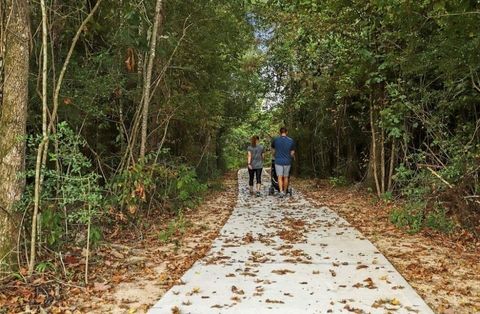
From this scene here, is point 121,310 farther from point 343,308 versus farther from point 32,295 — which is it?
point 343,308

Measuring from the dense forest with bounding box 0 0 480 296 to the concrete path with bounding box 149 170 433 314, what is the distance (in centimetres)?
139

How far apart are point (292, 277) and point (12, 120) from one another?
3563mm

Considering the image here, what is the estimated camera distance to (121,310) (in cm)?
448

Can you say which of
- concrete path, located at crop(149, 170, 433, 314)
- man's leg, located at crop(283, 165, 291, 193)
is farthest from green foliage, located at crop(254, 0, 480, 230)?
man's leg, located at crop(283, 165, 291, 193)

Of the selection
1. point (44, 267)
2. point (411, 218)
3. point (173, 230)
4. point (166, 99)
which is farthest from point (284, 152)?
point (44, 267)

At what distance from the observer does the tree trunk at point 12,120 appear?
201 inches

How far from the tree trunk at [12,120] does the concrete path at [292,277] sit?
195 cm

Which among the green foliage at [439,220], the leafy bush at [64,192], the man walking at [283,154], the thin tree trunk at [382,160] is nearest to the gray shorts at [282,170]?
the man walking at [283,154]

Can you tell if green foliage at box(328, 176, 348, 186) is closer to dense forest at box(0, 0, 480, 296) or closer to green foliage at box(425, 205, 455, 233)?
dense forest at box(0, 0, 480, 296)

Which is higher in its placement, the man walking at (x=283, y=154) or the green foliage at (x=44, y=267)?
the man walking at (x=283, y=154)

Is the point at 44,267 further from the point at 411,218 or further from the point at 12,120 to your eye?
the point at 411,218

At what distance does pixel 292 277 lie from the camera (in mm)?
5320

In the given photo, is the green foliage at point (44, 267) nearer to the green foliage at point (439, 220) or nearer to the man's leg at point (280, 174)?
the green foliage at point (439, 220)

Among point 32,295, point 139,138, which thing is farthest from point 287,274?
point 139,138
